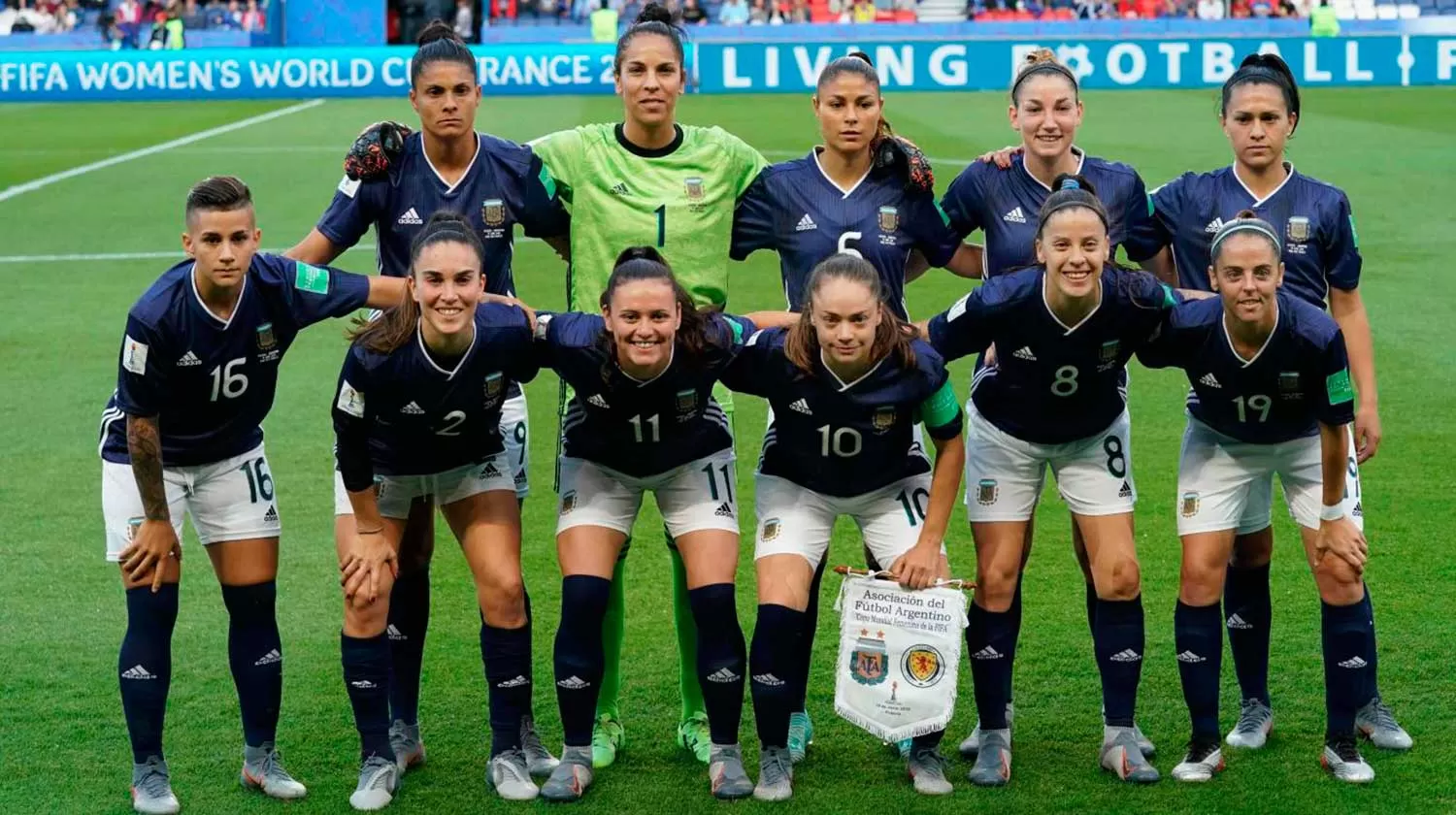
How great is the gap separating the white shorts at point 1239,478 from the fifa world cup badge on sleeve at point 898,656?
0.89 meters

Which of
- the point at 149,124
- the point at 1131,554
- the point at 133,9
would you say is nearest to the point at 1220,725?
the point at 1131,554

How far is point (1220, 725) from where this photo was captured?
634 centimetres

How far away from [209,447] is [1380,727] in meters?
4.03

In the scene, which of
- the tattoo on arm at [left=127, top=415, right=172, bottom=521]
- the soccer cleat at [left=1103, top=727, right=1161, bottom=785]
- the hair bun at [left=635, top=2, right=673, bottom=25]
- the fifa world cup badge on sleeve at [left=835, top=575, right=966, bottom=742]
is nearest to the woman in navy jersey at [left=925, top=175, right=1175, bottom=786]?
the soccer cleat at [left=1103, top=727, right=1161, bottom=785]

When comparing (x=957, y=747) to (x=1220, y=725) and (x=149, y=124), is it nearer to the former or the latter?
(x=1220, y=725)

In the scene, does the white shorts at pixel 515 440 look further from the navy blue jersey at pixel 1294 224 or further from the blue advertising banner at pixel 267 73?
the blue advertising banner at pixel 267 73

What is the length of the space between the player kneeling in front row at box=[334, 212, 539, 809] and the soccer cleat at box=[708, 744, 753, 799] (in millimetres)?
587

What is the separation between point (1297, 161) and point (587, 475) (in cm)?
1667

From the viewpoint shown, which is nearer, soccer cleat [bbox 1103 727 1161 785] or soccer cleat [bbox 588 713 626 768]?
soccer cleat [bbox 1103 727 1161 785]

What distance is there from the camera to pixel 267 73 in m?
34.0

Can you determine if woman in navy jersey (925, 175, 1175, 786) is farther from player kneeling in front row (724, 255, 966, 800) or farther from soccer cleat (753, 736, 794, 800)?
soccer cleat (753, 736, 794, 800)

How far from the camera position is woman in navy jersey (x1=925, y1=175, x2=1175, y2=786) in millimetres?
5801

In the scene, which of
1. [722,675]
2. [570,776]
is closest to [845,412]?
[722,675]

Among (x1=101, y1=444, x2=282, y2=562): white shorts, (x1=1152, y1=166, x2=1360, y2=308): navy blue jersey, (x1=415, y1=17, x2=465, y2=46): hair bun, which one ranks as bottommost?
(x1=101, y1=444, x2=282, y2=562): white shorts
